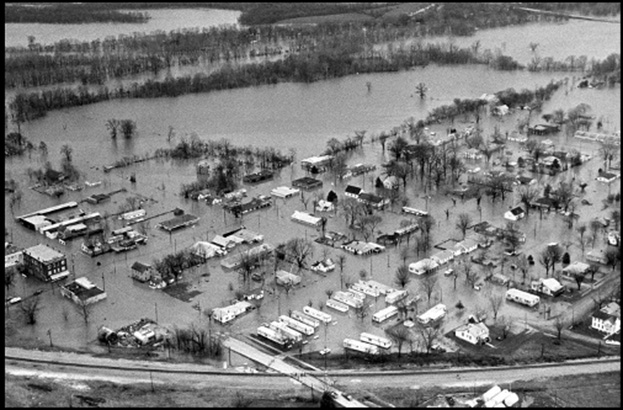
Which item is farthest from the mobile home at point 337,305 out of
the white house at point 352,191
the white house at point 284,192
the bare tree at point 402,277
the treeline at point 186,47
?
the treeline at point 186,47

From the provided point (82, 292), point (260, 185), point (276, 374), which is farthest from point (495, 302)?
point (260, 185)

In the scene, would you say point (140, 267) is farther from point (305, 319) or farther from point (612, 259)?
point (612, 259)

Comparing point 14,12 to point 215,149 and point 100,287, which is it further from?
point 100,287

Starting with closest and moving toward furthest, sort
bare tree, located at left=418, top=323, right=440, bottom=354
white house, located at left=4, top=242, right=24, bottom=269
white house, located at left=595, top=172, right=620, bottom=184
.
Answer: bare tree, located at left=418, top=323, right=440, bottom=354
white house, located at left=4, top=242, right=24, bottom=269
white house, located at left=595, top=172, right=620, bottom=184

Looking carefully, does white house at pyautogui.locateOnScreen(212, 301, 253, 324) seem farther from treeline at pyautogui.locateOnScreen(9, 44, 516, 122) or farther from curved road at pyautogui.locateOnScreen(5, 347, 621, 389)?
treeline at pyautogui.locateOnScreen(9, 44, 516, 122)

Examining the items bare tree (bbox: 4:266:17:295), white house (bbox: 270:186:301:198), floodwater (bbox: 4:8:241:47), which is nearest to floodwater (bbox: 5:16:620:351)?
bare tree (bbox: 4:266:17:295)

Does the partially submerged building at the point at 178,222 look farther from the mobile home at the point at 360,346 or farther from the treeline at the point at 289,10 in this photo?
the treeline at the point at 289,10

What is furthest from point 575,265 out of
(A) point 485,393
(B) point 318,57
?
(B) point 318,57
